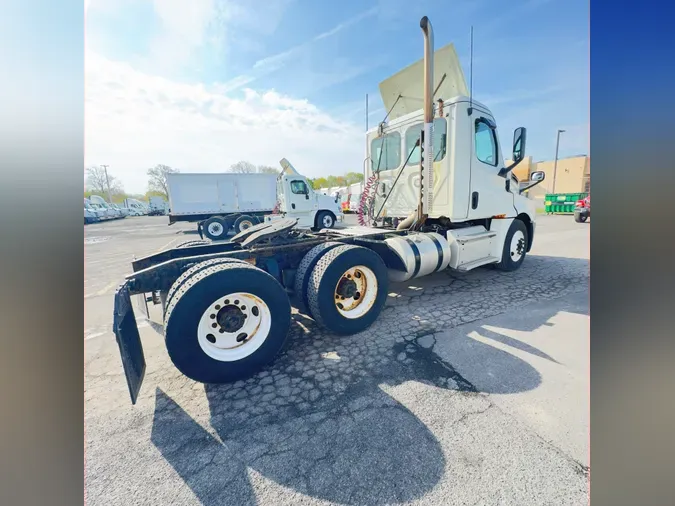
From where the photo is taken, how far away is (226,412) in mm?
2299

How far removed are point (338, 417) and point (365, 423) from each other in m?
0.21

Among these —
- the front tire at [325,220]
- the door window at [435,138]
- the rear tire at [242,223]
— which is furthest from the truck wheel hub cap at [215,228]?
the door window at [435,138]

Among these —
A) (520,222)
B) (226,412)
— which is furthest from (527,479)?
(520,222)

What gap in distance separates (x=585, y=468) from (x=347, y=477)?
4.50 feet

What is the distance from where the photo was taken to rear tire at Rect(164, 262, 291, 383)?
2.43 m

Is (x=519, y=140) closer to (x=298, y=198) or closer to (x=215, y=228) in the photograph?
(x=298, y=198)

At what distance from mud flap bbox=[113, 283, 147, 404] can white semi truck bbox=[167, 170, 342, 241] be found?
11833mm

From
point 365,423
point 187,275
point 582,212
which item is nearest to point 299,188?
point 187,275

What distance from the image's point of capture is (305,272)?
11.7 ft

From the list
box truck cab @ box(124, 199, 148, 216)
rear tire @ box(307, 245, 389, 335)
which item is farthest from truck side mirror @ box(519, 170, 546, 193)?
box truck cab @ box(124, 199, 148, 216)

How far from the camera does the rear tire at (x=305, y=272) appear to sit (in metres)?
3.55

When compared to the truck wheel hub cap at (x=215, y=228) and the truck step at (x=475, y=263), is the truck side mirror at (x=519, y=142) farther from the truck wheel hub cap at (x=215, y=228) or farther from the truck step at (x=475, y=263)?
the truck wheel hub cap at (x=215, y=228)

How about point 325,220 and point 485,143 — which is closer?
point 485,143
